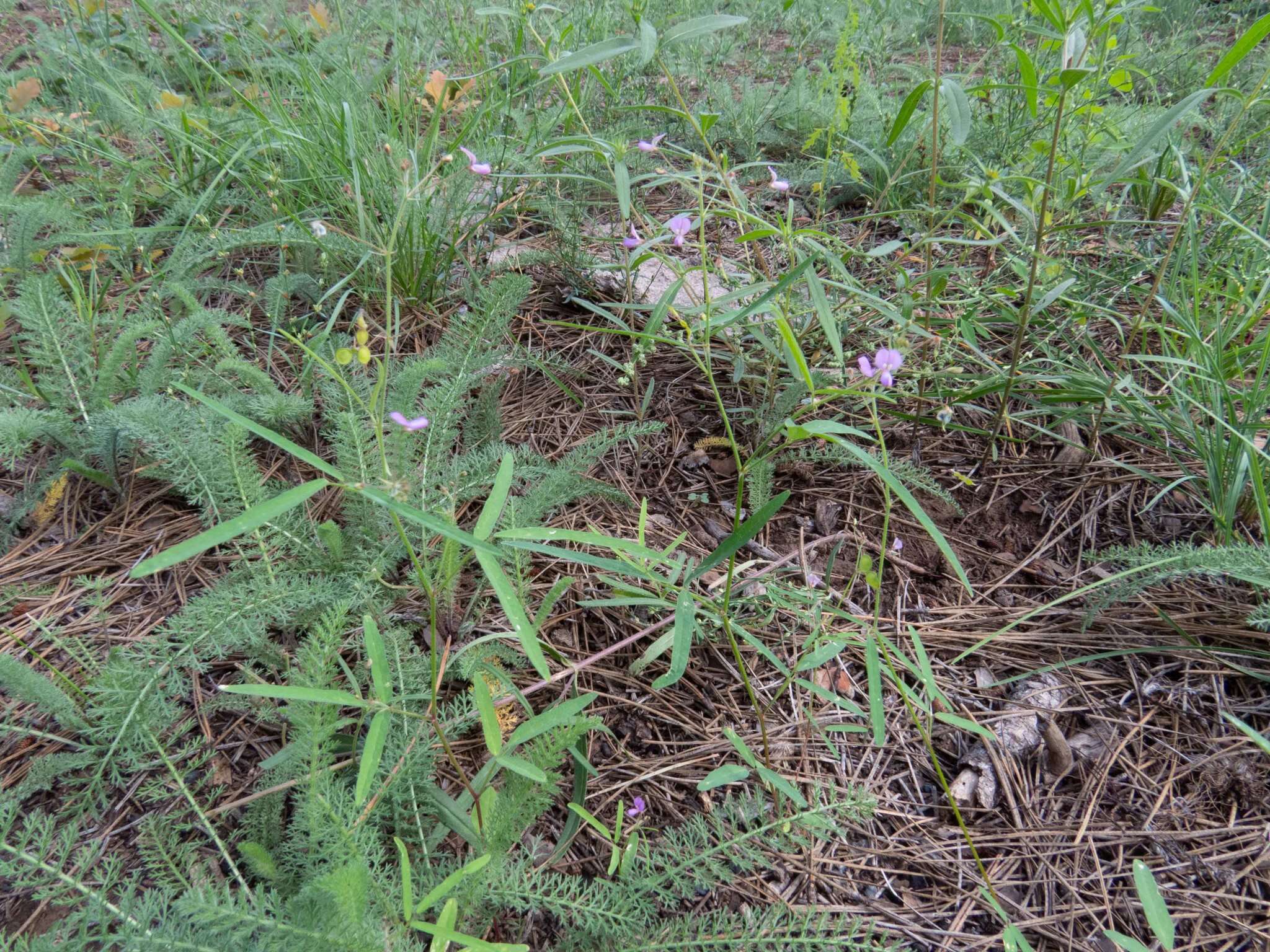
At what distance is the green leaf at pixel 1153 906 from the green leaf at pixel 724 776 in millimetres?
531

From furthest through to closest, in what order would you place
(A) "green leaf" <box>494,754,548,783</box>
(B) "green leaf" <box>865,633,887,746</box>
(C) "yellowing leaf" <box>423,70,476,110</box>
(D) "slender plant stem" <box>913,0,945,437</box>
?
(C) "yellowing leaf" <box>423,70,476,110</box> → (D) "slender plant stem" <box>913,0,945,437</box> → (B) "green leaf" <box>865,633,887,746</box> → (A) "green leaf" <box>494,754,548,783</box>

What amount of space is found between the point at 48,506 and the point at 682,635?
149 cm

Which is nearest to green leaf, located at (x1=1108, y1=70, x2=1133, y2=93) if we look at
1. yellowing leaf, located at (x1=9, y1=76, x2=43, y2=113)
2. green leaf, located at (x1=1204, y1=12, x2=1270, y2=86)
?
green leaf, located at (x1=1204, y1=12, x2=1270, y2=86)

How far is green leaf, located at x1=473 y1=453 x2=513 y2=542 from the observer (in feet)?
3.00

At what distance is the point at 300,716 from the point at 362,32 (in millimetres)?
3198

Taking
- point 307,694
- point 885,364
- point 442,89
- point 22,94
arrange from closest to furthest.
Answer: point 307,694 → point 885,364 → point 442,89 → point 22,94

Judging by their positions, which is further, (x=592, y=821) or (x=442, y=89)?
(x=442, y=89)

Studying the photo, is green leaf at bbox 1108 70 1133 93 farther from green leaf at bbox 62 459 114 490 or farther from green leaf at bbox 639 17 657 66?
green leaf at bbox 62 459 114 490

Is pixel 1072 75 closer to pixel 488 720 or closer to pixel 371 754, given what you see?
pixel 488 720

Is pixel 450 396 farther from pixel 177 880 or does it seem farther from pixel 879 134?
pixel 879 134

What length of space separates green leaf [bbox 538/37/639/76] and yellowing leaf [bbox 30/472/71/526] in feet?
4.53

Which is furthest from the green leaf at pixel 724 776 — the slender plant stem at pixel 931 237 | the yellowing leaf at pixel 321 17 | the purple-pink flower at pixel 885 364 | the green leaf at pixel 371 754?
the yellowing leaf at pixel 321 17

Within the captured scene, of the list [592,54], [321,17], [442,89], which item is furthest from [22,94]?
[592,54]

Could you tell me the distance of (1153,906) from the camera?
965 millimetres
